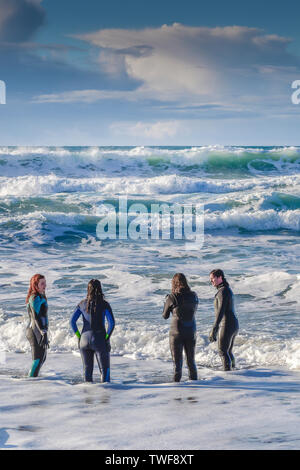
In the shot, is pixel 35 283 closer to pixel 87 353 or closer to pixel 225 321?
pixel 87 353

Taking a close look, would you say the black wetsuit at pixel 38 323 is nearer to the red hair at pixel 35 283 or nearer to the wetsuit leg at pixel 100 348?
the red hair at pixel 35 283

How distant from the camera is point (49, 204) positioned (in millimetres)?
31891

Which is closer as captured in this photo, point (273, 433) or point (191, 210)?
point (273, 433)

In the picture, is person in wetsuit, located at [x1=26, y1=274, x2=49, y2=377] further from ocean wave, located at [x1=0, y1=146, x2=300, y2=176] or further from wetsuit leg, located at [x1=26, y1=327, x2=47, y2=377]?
ocean wave, located at [x1=0, y1=146, x2=300, y2=176]

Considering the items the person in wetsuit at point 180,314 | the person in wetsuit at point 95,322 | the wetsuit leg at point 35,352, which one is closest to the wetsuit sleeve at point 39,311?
the wetsuit leg at point 35,352

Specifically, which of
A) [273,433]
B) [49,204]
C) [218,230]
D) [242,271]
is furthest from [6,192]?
[273,433]

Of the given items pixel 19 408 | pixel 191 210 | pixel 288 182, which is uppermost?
pixel 288 182

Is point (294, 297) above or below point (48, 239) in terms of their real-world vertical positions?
below

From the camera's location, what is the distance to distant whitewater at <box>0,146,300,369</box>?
1083cm

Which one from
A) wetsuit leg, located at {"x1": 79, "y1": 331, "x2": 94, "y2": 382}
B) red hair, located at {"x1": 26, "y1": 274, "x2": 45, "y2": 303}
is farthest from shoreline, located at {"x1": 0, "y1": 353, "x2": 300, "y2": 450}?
red hair, located at {"x1": 26, "y1": 274, "x2": 45, "y2": 303}

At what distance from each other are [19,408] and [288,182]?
124 ft

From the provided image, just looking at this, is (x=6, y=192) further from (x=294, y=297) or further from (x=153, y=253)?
(x=294, y=297)

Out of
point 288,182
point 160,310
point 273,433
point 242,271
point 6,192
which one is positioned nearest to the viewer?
point 273,433
